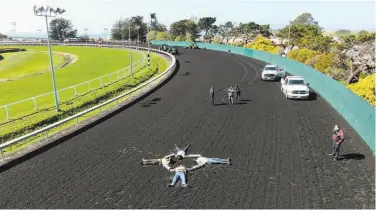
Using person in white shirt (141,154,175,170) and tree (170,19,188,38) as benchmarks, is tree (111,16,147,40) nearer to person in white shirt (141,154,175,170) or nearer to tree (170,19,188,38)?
tree (170,19,188,38)

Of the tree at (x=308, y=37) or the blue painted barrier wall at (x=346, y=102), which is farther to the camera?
the tree at (x=308, y=37)

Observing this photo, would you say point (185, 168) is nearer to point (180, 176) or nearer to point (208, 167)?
point (180, 176)

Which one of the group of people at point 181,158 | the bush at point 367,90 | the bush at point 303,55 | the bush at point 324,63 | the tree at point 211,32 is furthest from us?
the tree at point 211,32

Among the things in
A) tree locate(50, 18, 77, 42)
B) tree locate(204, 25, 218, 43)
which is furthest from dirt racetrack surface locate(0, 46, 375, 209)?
tree locate(50, 18, 77, 42)

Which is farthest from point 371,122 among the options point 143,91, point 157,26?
point 157,26

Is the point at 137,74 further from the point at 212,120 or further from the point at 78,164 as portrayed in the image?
the point at 78,164

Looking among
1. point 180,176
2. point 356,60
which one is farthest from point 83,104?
point 356,60

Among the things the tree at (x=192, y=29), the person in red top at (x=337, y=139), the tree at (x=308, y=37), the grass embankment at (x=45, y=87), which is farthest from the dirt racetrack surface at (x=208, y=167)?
the tree at (x=192, y=29)

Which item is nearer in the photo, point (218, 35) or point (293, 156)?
point (293, 156)

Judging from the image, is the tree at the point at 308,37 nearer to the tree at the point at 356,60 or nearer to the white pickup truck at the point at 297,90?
the tree at the point at 356,60
